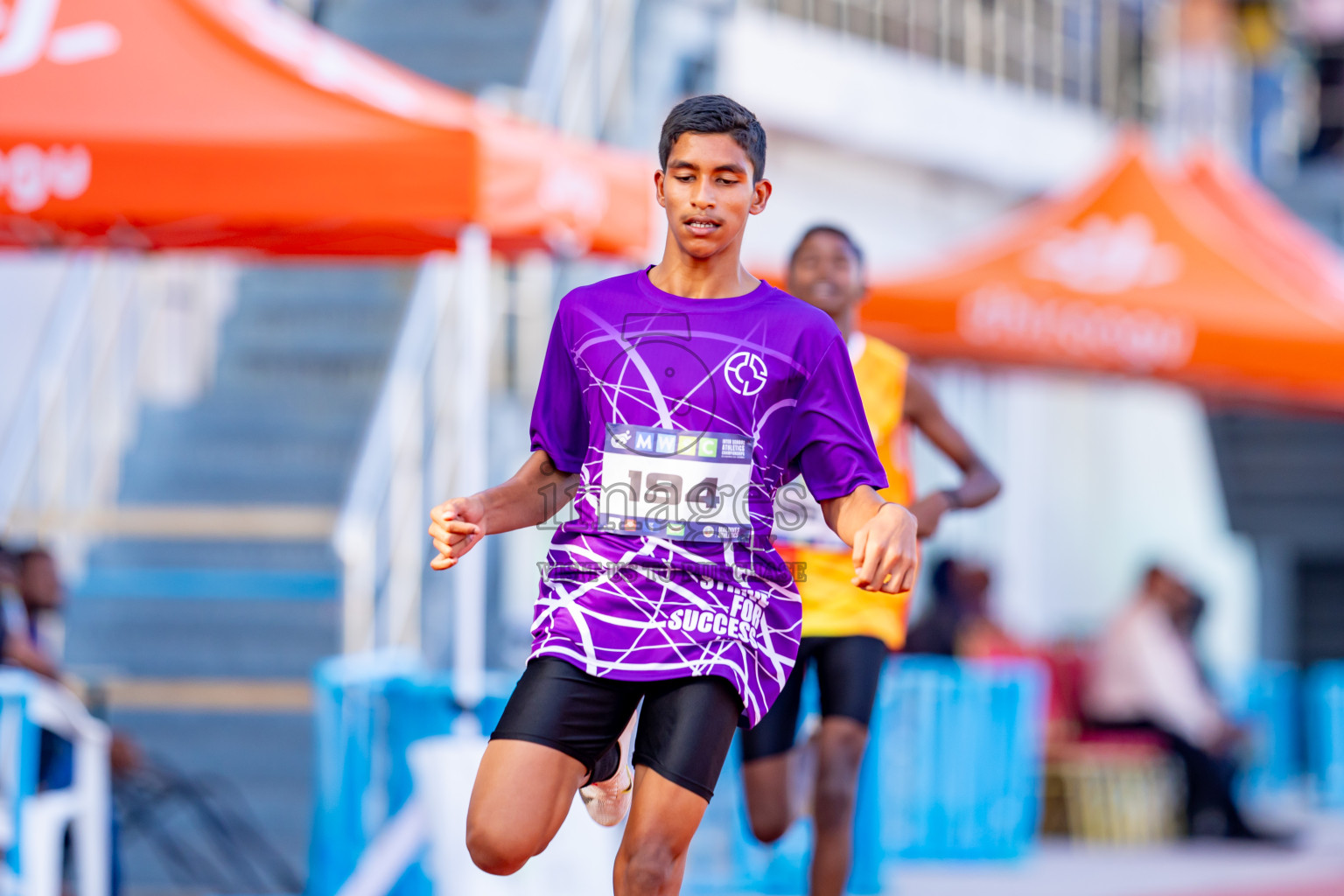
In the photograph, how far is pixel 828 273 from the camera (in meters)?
5.94

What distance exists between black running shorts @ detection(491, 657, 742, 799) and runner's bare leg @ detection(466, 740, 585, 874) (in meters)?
0.03

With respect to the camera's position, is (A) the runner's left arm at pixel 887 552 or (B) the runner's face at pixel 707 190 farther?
(B) the runner's face at pixel 707 190

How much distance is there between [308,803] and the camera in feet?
31.6

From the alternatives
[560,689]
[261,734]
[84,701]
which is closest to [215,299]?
[261,734]

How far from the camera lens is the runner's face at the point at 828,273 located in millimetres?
5934

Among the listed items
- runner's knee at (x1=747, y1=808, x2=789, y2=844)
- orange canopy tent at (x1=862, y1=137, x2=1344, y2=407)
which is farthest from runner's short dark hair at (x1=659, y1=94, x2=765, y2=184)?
orange canopy tent at (x1=862, y1=137, x2=1344, y2=407)

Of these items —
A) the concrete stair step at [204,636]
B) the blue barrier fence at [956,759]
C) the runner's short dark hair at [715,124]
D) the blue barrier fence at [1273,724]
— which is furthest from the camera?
the blue barrier fence at [1273,724]

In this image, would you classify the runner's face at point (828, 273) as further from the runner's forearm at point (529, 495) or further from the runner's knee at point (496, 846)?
the runner's knee at point (496, 846)

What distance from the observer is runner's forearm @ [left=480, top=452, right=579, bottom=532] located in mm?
3990

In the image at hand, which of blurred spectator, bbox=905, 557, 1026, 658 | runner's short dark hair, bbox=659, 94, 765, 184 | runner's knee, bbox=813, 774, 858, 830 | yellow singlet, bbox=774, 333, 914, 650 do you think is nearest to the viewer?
runner's short dark hair, bbox=659, 94, 765, 184

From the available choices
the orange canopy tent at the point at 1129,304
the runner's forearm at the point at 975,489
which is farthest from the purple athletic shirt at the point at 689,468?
the orange canopy tent at the point at 1129,304

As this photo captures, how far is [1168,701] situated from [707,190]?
8.18 m

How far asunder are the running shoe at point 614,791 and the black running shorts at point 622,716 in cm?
10

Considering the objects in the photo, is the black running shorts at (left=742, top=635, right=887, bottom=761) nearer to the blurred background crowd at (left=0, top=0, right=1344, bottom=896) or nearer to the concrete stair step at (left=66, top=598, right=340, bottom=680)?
the blurred background crowd at (left=0, top=0, right=1344, bottom=896)
